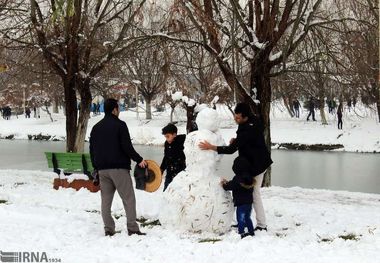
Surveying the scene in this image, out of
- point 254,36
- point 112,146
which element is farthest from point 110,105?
point 254,36

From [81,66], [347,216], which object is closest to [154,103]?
[81,66]

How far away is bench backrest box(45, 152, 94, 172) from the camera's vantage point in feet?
35.8

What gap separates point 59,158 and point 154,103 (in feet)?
118

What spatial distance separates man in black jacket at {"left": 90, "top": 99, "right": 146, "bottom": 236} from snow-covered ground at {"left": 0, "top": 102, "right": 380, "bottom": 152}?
17232 mm

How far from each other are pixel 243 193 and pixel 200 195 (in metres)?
0.53

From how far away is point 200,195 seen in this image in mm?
6594

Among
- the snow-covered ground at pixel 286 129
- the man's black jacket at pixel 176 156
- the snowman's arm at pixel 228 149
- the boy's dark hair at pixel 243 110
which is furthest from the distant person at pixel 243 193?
the snow-covered ground at pixel 286 129

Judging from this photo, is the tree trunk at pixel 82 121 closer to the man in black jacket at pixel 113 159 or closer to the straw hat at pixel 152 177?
the straw hat at pixel 152 177

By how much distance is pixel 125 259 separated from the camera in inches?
212

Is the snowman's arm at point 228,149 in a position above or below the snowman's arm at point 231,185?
above

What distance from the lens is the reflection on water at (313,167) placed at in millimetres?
16545

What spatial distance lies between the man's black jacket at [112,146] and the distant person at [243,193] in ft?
4.01

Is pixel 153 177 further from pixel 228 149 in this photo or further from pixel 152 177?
pixel 228 149

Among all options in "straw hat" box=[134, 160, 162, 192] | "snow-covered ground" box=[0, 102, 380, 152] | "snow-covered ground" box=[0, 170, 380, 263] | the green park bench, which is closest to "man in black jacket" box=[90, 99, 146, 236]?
"snow-covered ground" box=[0, 170, 380, 263]
